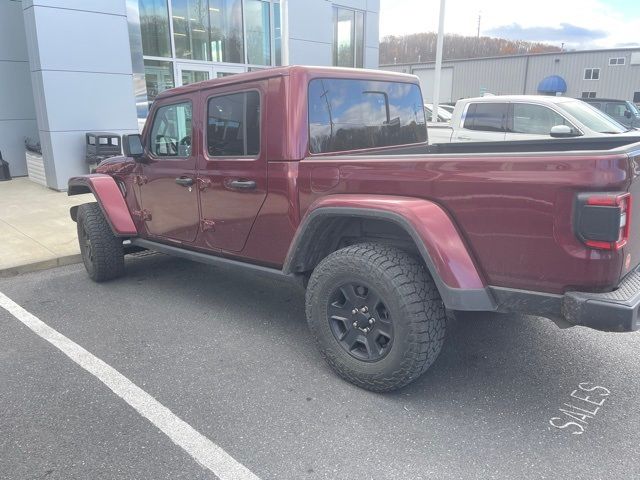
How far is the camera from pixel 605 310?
2.29 m

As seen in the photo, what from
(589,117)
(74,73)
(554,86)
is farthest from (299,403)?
(554,86)

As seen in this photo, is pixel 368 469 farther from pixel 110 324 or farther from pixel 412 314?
pixel 110 324

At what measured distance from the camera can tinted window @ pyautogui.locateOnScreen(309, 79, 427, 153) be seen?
136 inches

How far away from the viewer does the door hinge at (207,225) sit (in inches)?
156

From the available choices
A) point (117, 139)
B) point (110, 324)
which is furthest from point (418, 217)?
point (117, 139)

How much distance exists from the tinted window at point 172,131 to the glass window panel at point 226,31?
8.69 metres

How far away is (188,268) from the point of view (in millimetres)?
5629

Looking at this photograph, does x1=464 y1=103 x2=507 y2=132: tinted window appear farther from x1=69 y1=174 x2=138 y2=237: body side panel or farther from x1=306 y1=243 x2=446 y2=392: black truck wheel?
x1=306 y1=243 x2=446 y2=392: black truck wheel

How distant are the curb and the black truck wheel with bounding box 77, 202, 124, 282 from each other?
31.7 inches

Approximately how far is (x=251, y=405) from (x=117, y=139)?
8000 mm

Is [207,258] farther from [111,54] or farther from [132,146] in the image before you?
[111,54]

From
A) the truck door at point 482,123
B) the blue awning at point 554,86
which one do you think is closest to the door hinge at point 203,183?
the truck door at point 482,123

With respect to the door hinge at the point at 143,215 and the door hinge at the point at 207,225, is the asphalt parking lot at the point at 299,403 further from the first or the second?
the door hinge at the point at 143,215

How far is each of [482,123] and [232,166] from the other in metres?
5.66
